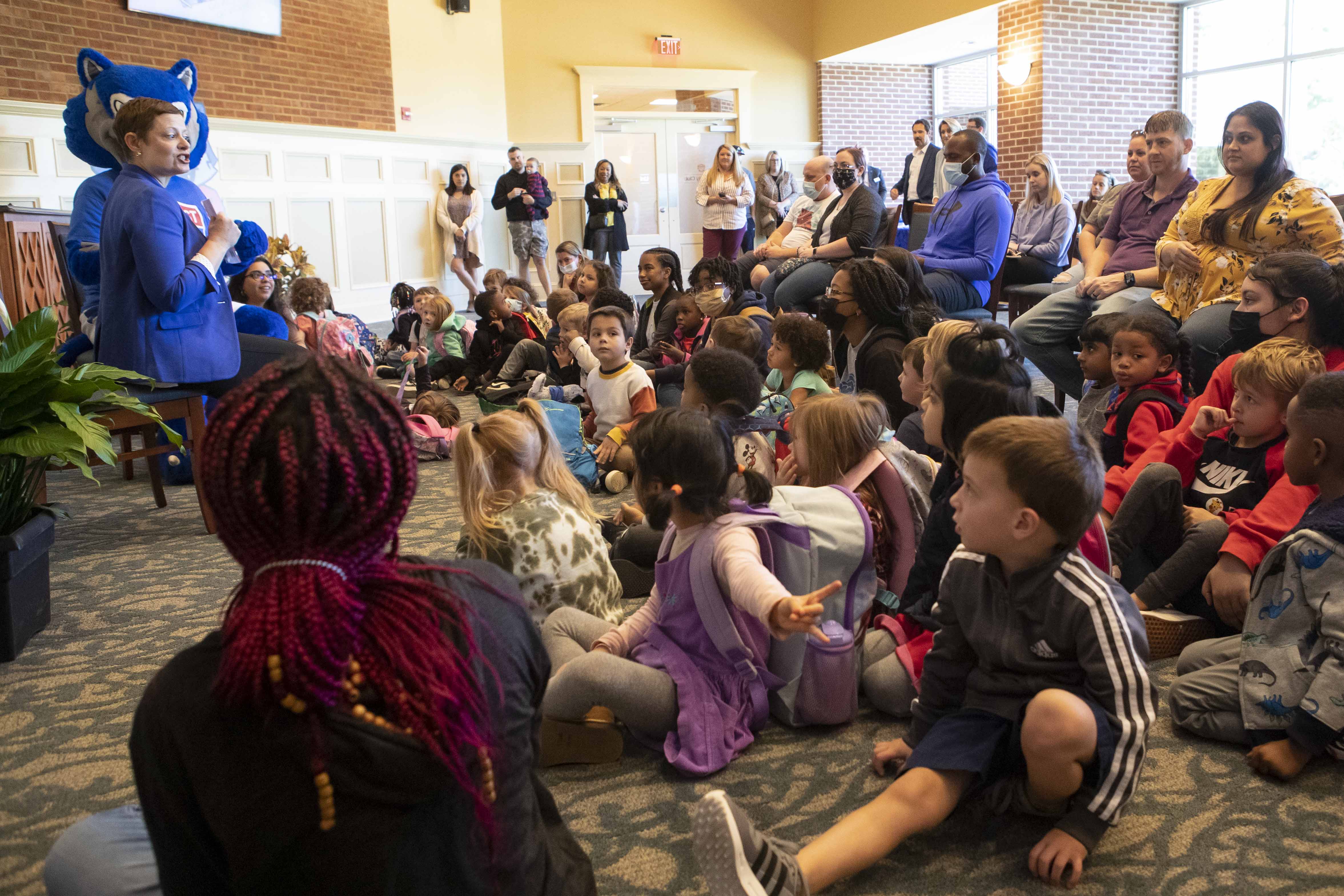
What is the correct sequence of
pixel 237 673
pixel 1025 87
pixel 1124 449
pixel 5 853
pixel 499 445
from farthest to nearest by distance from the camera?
pixel 1025 87, pixel 1124 449, pixel 499 445, pixel 5 853, pixel 237 673

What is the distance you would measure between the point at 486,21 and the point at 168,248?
30.3 feet

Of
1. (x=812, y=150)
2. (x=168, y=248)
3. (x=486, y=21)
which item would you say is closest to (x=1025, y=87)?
(x=812, y=150)

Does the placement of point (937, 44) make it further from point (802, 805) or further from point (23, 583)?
point (802, 805)

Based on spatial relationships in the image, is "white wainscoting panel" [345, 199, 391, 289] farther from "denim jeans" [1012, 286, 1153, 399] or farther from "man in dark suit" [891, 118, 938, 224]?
"denim jeans" [1012, 286, 1153, 399]

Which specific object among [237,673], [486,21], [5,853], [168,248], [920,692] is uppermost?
[486,21]

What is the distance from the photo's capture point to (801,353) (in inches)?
131

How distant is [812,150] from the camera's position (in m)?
13.3

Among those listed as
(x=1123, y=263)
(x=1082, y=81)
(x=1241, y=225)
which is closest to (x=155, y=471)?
(x=1123, y=263)

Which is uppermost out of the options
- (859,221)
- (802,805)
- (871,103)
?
(871,103)

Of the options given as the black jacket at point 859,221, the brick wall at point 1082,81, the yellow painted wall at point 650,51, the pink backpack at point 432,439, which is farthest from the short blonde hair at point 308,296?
the brick wall at point 1082,81

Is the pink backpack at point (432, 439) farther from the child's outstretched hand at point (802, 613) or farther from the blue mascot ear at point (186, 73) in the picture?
the child's outstretched hand at point (802, 613)

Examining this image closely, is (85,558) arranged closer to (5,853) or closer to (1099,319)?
(5,853)

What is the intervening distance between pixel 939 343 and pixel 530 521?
3.37 feet

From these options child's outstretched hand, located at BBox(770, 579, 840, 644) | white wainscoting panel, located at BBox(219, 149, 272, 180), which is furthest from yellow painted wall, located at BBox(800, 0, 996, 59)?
child's outstretched hand, located at BBox(770, 579, 840, 644)
